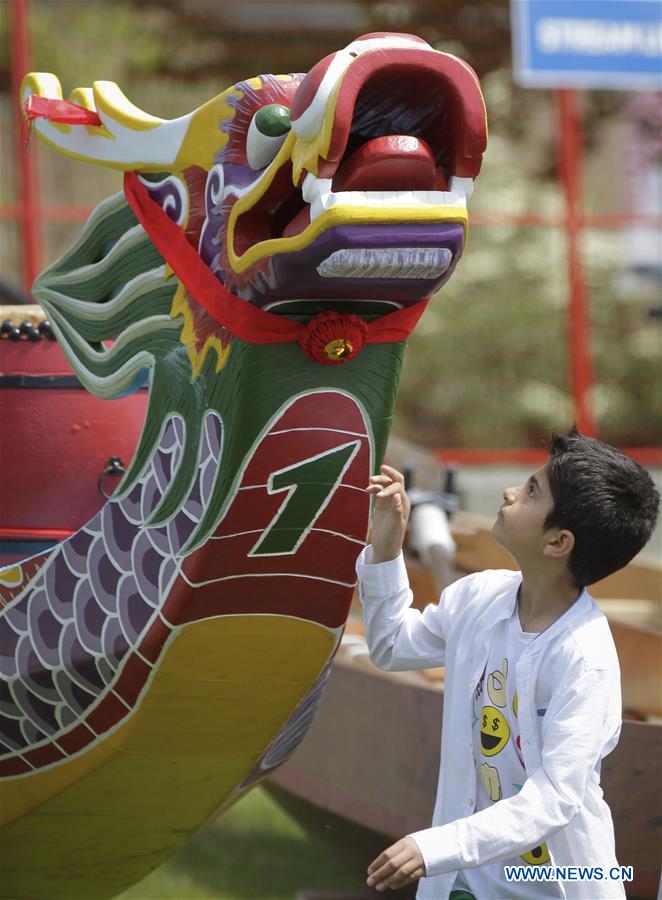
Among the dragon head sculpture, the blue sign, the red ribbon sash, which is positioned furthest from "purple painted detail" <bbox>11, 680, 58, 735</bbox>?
the blue sign

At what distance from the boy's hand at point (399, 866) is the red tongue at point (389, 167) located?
28.6 inches

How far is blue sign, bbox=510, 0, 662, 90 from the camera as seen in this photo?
644 centimetres

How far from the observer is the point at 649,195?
30.5 ft

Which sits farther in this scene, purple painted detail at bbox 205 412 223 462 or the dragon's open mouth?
purple painted detail at bbox 205 412 223 462

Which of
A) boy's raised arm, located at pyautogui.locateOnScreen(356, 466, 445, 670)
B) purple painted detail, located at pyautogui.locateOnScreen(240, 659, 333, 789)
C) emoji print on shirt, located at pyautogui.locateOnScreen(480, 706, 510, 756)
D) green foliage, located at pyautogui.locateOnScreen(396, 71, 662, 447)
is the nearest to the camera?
emoji print on shirt, located at pyautogui.locateOnScreen(480, 706, 510, 756)

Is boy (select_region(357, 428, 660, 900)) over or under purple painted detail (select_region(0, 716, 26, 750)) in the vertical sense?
over

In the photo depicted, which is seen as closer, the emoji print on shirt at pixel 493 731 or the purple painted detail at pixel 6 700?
the emoji print on shirt at pixel 493 731

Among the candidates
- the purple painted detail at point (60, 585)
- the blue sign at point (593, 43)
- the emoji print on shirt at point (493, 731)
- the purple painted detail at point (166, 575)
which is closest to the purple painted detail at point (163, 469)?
the purple painted detail at point (166, 575)

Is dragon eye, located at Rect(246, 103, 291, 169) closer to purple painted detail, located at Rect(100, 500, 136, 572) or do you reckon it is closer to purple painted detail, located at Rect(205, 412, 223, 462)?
purple painted detail, located at Rect(205, 412, 223, 462)

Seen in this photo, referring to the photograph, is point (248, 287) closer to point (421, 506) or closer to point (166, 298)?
point (166, 298)

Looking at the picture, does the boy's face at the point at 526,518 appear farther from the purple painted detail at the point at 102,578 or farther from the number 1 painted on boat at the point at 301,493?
the purple painted detail at the point at 102,578

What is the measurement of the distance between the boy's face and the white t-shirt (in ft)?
0.32

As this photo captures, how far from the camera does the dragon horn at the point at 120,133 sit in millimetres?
1997

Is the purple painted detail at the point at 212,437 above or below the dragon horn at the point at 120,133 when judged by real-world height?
below
